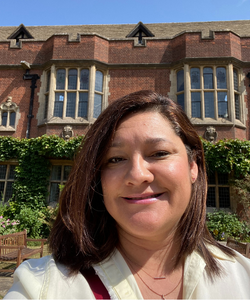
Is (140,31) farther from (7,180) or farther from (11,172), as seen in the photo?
(7,180)

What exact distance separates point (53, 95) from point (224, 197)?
7.14m

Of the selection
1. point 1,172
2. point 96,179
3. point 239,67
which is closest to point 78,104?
point 1,172

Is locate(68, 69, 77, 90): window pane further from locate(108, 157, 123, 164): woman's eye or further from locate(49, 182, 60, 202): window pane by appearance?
locate(108, 157, 123, 164): woman's eye

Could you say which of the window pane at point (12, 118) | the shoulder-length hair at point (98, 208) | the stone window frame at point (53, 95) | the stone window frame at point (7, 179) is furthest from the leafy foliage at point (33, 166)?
the shoulder-length hair at point (98, 208)

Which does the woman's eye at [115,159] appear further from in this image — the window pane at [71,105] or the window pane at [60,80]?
the window pane at [60,80]

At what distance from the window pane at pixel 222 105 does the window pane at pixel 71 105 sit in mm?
5397

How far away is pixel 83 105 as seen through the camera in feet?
29.4

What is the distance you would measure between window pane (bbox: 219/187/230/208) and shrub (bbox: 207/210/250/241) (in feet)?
2.09

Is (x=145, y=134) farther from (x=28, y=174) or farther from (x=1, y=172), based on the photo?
(x=1, y=172)

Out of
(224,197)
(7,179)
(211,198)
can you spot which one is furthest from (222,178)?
(7,179)

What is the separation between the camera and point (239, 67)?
8.98 meters

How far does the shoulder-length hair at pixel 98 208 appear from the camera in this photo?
964mm

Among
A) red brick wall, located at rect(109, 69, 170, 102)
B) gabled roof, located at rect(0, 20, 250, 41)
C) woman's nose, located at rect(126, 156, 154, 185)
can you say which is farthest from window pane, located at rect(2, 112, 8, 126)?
woman's nose, located at rect(126, 156, 154, 185)

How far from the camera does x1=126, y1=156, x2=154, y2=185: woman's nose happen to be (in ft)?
2.83
